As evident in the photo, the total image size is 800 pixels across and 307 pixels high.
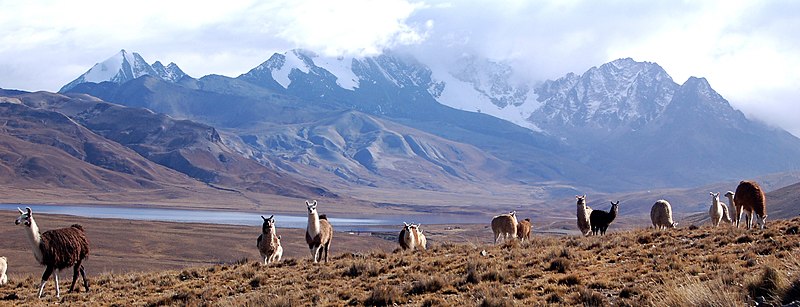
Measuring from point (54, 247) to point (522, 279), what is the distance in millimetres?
10643

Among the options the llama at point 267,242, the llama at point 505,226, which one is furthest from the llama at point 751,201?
the llama at point 267,242

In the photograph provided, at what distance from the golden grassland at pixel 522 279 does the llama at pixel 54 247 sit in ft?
2.39

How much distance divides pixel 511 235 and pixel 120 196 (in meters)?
179

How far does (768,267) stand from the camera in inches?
420

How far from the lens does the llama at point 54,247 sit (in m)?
17.9

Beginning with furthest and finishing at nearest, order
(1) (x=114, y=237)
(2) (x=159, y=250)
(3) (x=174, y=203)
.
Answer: (3) (x=174, y=203)
(1) (x=114, y=237)
(2) (x=159, y=250)

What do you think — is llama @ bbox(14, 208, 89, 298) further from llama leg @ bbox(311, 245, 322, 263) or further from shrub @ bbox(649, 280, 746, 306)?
shrub @ bbox(649, 280, 746, 306)

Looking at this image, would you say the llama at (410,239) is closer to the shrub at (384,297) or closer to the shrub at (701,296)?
the shrub at (384,297)

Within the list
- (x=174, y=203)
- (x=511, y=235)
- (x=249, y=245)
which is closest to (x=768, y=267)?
(x=511, y=235)

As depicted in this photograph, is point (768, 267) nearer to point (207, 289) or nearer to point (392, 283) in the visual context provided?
point (392, 283)

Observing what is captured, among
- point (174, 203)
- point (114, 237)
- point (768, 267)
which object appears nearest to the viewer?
point (768, 267)

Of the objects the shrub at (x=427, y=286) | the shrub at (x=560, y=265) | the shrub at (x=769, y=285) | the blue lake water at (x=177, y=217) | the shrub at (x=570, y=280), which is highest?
the shrub at (x=769, y=285)

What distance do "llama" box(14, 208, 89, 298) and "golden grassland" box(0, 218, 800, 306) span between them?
0.73 metres

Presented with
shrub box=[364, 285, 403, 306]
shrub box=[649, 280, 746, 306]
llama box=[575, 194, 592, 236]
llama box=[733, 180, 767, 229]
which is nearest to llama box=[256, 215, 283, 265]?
shrub box=[364, 285, 403, 306]
